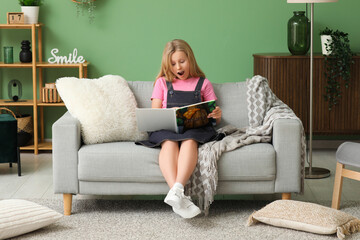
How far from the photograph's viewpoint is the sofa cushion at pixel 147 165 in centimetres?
325

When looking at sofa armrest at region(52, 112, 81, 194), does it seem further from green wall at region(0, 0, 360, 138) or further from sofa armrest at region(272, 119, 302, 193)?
green wall at region(0, 0, 360, 138)

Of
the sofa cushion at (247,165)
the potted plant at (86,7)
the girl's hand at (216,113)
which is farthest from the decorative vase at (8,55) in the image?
the sofa cushion at (247,165)

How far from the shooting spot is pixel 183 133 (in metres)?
3.42

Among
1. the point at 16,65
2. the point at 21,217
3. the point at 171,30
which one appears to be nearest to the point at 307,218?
the point at 21,217

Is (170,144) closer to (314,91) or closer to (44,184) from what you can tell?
(44,184)

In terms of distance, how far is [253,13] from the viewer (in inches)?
200

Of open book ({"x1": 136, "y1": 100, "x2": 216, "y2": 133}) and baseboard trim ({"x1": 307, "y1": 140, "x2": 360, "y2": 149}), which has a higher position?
open book ({"x1": 136, "y1": 100, "x2": 216, "y2": 133})

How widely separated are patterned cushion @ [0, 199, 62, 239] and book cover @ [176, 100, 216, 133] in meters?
0.87

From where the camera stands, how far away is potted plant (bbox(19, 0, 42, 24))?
4.91 metres

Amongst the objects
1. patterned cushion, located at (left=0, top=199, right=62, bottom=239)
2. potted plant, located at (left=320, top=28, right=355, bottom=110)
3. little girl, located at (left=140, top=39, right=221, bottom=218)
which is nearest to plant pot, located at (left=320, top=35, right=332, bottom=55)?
potted plant, located at (left=320, top=28, right=355, bottom=110)

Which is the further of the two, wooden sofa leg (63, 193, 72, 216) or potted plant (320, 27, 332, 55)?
potted plant (320, 27, 332, 55)

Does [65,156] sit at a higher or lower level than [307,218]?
higher

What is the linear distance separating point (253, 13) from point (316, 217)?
99.5 inches

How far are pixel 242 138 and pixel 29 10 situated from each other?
2461mm
